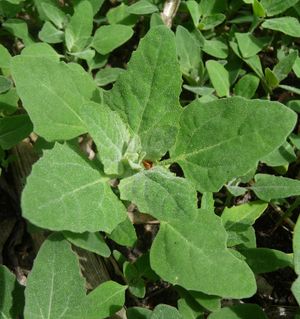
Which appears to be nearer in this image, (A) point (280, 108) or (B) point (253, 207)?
(A) point (280, 108)

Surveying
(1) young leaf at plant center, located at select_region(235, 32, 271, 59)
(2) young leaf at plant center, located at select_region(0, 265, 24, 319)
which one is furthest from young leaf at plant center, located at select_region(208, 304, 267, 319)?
(1) young leaf at plant center, located at select_region(235, 32, 271, 59)

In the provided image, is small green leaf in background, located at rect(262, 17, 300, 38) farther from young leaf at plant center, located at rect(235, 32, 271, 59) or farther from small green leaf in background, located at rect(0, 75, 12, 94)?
small green leaf in background, located at rect(0, 75, 12, 94)

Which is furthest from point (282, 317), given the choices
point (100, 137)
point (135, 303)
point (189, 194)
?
point (100, 137)

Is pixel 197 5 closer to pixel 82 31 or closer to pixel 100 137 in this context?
pixel 82 31

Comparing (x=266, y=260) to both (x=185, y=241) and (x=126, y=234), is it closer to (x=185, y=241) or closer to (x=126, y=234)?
(x=185, y=241)

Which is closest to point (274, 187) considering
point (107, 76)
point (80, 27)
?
point (107, 76)

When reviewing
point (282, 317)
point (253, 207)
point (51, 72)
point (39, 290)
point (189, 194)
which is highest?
point (51, 72)

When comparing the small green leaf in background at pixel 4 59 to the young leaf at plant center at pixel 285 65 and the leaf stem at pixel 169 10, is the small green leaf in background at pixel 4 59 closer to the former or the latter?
the leaf stem at pixel 169 10

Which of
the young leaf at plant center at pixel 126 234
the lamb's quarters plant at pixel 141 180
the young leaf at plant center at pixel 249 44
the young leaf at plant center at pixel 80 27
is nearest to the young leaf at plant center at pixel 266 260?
the lamb's quarters plant at pixel 141 180
